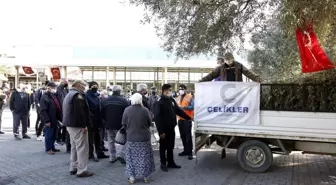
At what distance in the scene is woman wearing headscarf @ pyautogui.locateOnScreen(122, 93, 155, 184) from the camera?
6691 mm

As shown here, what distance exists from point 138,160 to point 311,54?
12.0ft

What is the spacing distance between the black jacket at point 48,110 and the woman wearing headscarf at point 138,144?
3.36 metres

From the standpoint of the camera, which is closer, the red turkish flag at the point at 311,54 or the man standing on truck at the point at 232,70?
the red turkish flag at the point at 311,54

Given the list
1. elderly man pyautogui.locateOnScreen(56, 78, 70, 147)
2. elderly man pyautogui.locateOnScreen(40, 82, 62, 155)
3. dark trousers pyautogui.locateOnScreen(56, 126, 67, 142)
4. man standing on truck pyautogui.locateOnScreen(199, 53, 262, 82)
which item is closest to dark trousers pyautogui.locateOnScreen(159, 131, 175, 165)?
man standing on truck pyautogui.locateOnScreen(199, 53, 262, 82)

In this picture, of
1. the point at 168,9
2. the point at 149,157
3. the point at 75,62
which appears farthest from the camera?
the point at 75,62

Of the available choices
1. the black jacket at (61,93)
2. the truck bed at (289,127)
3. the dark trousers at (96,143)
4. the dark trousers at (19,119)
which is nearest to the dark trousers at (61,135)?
the black jacket at (61,93)

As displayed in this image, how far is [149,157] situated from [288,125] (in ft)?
8.57

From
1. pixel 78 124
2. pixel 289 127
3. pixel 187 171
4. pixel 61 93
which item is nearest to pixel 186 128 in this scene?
pixel 187 171

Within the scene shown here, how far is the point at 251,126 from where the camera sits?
23.7ft

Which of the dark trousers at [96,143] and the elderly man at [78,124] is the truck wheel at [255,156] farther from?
the dark trousers at [96,143]

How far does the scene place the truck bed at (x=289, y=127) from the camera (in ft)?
21.6

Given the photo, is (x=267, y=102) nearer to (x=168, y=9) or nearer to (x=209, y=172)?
(x=209, y=172)

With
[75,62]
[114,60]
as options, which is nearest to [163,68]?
[114,60]

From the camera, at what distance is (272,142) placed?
7371 mm
